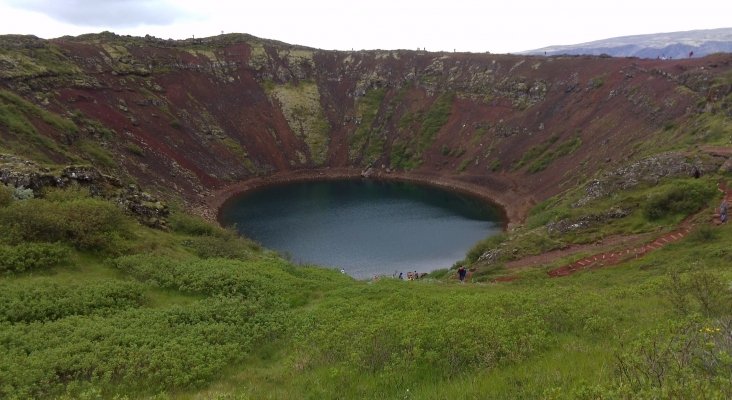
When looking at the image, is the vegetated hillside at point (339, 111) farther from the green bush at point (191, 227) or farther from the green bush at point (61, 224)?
the green bush at point (61, 224)

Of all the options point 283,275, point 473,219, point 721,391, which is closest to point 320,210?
point 473,219

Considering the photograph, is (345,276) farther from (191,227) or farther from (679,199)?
(679,199)

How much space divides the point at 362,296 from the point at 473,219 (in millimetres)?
44663

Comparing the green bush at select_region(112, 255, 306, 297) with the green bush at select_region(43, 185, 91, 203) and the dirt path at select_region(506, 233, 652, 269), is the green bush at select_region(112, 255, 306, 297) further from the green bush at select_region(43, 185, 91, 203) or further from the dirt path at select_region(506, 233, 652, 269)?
the dirt path at select_region(506, 233, 652, 269)

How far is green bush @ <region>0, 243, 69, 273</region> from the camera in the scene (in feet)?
62.4

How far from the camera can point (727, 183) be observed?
1304 inches

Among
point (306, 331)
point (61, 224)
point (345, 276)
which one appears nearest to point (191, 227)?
point (345, 276)

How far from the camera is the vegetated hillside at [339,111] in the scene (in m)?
59.9

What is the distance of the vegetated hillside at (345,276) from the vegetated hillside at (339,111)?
0.47 metres

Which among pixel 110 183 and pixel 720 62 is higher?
pixel 720 62

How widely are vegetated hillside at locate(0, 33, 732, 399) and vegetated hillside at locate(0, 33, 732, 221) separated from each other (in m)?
0.47

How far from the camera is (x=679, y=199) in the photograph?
34.1 metres

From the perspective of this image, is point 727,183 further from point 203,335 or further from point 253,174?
point 253,174

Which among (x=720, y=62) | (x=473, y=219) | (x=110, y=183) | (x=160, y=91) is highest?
(x=160, y=91)
